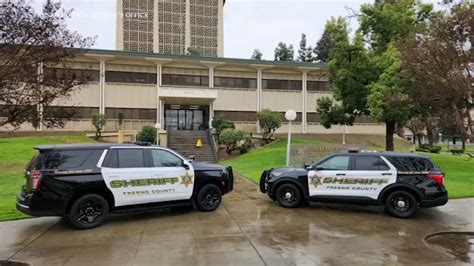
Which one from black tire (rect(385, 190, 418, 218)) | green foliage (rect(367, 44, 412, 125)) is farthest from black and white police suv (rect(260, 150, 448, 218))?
green foliage (rect(367, 44, 412, 125))

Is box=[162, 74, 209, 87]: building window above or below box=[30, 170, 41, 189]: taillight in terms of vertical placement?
above

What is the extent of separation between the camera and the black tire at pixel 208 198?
393 inches

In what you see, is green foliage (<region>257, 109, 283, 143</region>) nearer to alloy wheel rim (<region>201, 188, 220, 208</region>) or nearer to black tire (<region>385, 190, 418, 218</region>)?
alloy wheel rim (<region>201, 188, 220, 208</region>)

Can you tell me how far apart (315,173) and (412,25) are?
18.6 m

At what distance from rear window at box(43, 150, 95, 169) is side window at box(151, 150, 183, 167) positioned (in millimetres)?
Result: 1497

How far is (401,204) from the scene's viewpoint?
959 centimetres

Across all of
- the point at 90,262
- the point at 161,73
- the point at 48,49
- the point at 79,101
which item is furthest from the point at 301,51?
the point at 90,262

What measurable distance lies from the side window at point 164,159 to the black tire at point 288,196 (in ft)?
9.29

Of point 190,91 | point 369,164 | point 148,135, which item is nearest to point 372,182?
point 369,164

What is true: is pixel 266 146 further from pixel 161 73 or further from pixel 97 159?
pixel 97 159

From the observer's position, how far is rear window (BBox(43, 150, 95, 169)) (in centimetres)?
818

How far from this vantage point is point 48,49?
43.0 ft

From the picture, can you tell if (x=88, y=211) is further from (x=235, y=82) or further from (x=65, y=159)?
(x=235, y=82)

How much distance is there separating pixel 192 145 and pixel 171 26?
158ft
